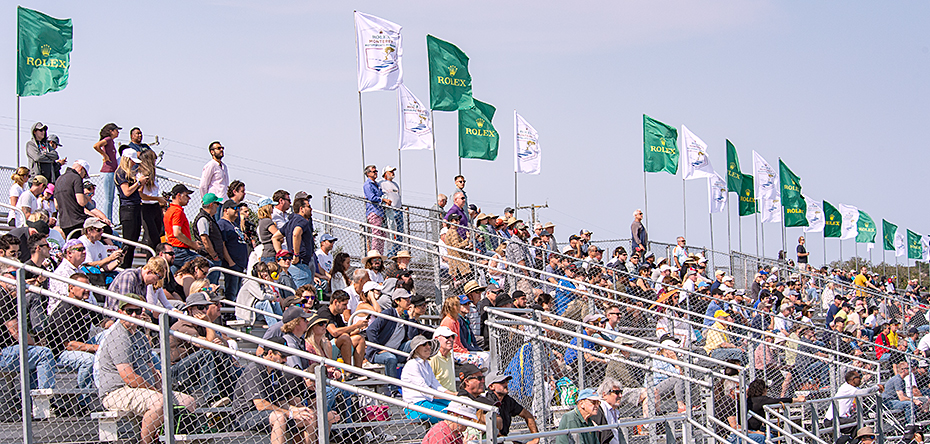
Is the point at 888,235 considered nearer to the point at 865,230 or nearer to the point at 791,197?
the point at 865,230

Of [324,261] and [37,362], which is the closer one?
[37,362]

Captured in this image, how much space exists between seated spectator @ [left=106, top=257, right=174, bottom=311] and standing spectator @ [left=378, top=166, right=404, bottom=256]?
640 centimetres

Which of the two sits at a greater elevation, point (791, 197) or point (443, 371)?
point (791, 197)

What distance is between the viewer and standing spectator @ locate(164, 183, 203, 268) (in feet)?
36.7

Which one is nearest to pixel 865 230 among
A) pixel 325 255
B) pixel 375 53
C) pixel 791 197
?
pixel 791 197

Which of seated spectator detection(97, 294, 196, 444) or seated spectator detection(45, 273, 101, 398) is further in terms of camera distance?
seated spectator detection(45, 273, 101, 398)

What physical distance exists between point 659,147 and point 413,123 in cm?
875

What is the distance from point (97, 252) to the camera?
10461mm

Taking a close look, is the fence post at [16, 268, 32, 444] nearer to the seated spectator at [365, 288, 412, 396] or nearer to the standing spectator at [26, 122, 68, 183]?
the seated spectator at [365, 288, 412, 396]

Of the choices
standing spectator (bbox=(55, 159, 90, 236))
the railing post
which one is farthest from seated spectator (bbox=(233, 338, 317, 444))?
standing spectator (bbox=(55, 159, 90, 236))

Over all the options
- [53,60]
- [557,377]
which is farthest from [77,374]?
Answer: [53,60]

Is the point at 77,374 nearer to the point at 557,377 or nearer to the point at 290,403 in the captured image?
the point at 290,403

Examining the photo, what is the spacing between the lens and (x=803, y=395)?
1361 centimetres

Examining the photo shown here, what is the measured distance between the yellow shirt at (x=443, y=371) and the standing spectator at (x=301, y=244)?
3017 millimetres
